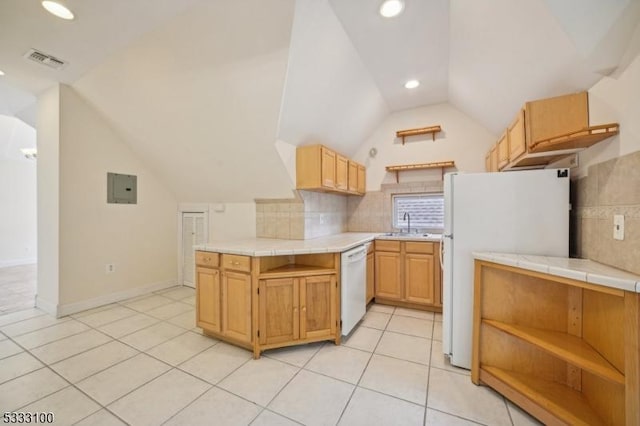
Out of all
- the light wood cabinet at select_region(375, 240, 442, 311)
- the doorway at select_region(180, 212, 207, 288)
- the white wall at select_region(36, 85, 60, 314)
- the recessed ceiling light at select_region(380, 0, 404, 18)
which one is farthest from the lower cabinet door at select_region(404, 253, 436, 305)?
the white wall at select_region(36, 85, 60, 314)

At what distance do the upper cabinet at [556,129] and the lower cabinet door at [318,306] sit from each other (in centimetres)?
189

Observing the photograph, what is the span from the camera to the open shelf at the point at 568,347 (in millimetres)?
1300

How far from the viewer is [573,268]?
1.42 m

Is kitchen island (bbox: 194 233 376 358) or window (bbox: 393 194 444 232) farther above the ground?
window (bbox: 393 194 444 232)

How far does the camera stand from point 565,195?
1796 millimetres

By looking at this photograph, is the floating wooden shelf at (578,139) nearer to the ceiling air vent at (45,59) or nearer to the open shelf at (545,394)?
the open shelf at (545,394)

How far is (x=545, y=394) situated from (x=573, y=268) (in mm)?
819

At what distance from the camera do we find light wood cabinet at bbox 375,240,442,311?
10.4 feet

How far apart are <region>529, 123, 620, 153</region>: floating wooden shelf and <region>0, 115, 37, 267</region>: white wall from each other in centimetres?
805

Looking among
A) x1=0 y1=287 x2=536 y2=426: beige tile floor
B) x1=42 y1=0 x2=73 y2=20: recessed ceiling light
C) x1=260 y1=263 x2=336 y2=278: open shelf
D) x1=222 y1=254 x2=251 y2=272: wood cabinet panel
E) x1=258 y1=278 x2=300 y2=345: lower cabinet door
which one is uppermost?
x1=42 y1=0 x2=73 y2=20: recessed ceiling light

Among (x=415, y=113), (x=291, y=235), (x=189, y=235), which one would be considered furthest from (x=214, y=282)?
(x=415, y=113)

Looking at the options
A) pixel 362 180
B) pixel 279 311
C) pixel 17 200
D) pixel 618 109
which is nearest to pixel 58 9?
pixel 279 311

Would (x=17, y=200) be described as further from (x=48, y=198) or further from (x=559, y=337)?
(x=559, y=337)

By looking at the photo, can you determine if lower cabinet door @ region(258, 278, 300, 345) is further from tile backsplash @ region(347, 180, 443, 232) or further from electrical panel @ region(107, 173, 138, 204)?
electrical panel @ region(107, 173, 138, 204)
